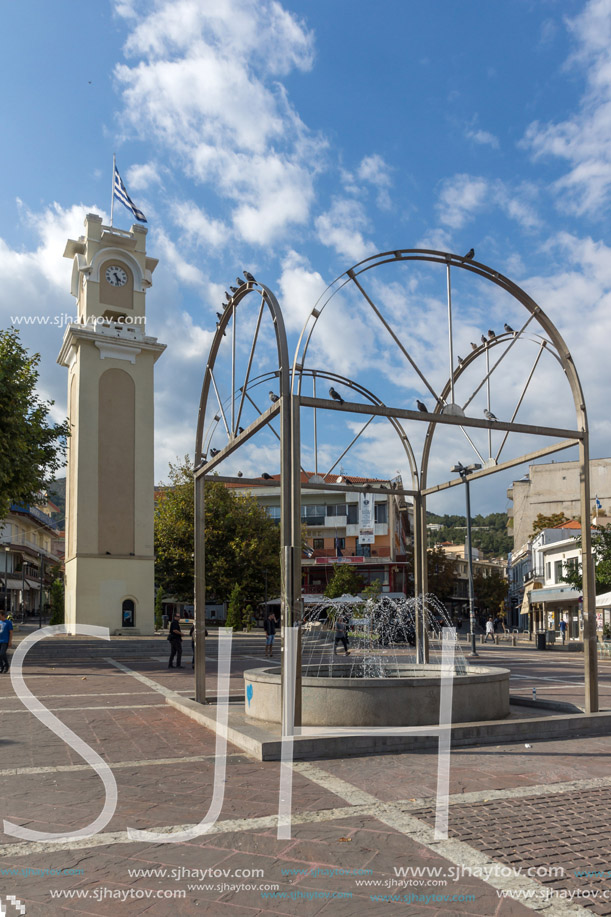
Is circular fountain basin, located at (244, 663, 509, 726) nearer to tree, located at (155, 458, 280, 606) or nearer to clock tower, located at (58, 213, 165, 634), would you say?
clock tower, located at (58, 213, 165, 634)

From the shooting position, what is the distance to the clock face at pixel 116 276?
36.7m

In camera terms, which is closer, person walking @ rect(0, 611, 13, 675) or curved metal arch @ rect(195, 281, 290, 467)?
curved metal arch @ rect(195, 281, 290, 467)

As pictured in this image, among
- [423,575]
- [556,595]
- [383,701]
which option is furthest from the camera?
[556,595]

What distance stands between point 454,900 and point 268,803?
2.17 meters

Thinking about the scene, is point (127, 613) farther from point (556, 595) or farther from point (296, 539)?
point (296, 539)

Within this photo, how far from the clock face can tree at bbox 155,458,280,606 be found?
10.9m

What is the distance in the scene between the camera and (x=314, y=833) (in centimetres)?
539

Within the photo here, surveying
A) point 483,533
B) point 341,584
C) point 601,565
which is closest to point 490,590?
point 341,584

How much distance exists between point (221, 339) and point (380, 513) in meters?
50.0

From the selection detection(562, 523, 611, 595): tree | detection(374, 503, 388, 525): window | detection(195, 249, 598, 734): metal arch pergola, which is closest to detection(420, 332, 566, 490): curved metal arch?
detection(195, 249, 598, 734): metal arch pergola

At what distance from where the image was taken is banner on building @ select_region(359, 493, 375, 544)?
173 ft

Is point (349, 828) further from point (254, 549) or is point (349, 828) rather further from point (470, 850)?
point (254, 549)

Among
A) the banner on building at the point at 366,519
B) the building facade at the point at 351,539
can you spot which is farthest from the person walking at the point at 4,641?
the building facade at the point at 351,539

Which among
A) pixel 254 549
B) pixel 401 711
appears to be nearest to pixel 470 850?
pixel 401 711
